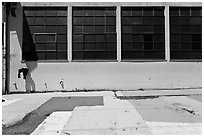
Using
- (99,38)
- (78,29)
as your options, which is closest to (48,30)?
(78,29)

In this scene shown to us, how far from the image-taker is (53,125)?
6.69 meters

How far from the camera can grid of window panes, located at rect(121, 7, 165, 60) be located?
17.5 metres

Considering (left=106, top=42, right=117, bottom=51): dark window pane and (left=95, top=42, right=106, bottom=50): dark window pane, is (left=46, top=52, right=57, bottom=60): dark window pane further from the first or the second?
(left=106, top=42, right=117, bottom=51): dark window pane

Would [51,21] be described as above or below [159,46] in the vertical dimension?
above

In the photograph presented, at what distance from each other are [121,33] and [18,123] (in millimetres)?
11565

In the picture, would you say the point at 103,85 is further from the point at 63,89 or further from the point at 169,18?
the point at 169,18

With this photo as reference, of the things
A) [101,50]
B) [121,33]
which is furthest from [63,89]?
[121,33]

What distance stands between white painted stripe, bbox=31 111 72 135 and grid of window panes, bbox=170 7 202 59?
11849 mm

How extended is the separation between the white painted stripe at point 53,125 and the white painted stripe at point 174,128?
8.11 ft

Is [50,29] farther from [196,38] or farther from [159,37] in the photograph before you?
[196,38]

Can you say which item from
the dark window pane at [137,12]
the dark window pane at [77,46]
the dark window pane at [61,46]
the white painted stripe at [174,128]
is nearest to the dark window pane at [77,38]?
the dark window pane at [77,46]

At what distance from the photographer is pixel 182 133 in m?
5.71

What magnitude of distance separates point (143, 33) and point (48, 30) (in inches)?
278

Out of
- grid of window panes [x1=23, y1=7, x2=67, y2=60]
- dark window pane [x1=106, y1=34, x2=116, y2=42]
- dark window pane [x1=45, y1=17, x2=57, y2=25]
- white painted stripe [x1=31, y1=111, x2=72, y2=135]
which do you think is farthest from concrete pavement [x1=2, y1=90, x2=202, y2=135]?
dark window pane [x1=45, y1=17, x2=57, y2=25]
